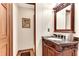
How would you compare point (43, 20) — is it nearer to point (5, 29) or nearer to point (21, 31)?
point (21, 31)

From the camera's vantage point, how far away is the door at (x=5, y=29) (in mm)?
1405

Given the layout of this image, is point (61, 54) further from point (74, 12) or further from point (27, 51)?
point (74, 12)

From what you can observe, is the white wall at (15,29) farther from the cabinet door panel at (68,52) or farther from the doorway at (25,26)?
the cabinet door panel at (68,52)

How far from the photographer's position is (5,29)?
4.71ft

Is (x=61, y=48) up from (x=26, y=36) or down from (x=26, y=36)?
down

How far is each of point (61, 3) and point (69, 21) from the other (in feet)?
0.84

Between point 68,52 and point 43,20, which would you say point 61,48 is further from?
point 43,20

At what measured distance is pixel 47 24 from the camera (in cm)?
146

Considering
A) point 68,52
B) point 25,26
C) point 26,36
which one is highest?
point 25,26

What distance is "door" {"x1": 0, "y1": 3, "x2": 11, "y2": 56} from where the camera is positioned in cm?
141

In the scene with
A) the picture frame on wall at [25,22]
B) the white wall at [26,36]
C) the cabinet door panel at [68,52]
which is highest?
the picture frame on wall at [25,22]

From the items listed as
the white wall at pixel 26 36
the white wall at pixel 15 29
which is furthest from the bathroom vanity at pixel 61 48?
the white wall at pixel 15 29

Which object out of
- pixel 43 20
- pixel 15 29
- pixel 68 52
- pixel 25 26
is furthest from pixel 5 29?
pixel 68 52

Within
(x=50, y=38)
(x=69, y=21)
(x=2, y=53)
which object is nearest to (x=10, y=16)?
(x=2, y=53)
